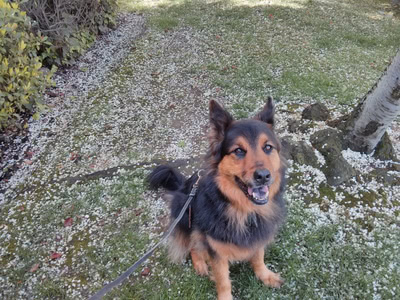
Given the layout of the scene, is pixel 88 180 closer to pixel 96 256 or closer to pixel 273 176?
pixel 96 256

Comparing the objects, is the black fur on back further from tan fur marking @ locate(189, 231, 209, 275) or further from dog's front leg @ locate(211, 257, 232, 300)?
dog's front leg @ locate(211, 257, 232, 300)

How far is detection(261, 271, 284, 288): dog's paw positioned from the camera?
3180mm

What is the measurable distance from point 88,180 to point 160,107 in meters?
2.34

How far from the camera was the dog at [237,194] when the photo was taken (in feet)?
8.48

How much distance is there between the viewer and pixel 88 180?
4.73 m

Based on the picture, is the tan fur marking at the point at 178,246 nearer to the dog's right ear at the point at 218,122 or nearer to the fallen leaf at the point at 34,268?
the dog's right ear at the point at 218,122

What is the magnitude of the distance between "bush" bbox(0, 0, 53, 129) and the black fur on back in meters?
3.12

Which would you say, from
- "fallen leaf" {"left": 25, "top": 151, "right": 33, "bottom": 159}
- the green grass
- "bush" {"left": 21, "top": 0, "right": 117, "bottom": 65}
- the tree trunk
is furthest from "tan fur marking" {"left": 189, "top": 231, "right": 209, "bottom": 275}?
"bush" {"left": 21, "top": 0, "right": 117, "bottom": 65}

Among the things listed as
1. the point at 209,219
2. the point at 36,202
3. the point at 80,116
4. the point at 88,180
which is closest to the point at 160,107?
the point at 80,116

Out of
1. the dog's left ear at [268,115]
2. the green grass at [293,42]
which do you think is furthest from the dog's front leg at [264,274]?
the green grass at [293,42]

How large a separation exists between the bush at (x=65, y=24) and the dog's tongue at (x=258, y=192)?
20.5 ft

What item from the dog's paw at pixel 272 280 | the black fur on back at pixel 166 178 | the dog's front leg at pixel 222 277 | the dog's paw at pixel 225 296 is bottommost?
the dog's paw at pixel 272 280

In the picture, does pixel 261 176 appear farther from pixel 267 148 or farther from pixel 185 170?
pixel 185 170

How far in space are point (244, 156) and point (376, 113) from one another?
2.61 metres
